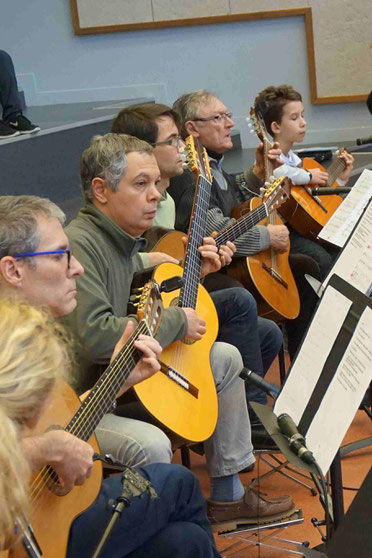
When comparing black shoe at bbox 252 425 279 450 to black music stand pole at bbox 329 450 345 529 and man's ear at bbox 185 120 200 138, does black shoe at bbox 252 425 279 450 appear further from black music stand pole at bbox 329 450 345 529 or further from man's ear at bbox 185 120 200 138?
man's ear at bbox 185 120 200 138

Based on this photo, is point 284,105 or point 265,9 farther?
point 265,9

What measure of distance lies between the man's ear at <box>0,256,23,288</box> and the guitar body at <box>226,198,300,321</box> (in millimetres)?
1363

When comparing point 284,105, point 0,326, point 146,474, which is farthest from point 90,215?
point 284,105

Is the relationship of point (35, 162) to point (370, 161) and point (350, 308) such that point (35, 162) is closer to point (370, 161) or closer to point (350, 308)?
point (370, 161)

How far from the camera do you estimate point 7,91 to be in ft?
16.6

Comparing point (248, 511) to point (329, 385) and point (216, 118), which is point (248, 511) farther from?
point (216, 118)

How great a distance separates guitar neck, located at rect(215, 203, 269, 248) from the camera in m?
3.01

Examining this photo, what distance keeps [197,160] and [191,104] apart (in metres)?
0.77

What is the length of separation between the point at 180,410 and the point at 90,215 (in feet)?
2.08

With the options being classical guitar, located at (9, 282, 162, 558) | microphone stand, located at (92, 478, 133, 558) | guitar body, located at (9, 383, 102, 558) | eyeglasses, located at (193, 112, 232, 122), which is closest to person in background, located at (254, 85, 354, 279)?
eyeglasses, located at (193, 112, 232, 122)

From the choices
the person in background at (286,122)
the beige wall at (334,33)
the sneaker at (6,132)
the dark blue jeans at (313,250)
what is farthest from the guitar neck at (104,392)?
the beige wall at (334,33)

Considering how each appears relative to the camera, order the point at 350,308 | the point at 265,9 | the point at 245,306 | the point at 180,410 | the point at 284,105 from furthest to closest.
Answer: the point at 265,9 → the point at 284,105 → the point at 245,306 → the point at 180,410 → the point at 350,308

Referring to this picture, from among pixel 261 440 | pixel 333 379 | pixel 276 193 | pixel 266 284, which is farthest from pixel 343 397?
pixel 276 193

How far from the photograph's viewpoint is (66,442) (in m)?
1.71
